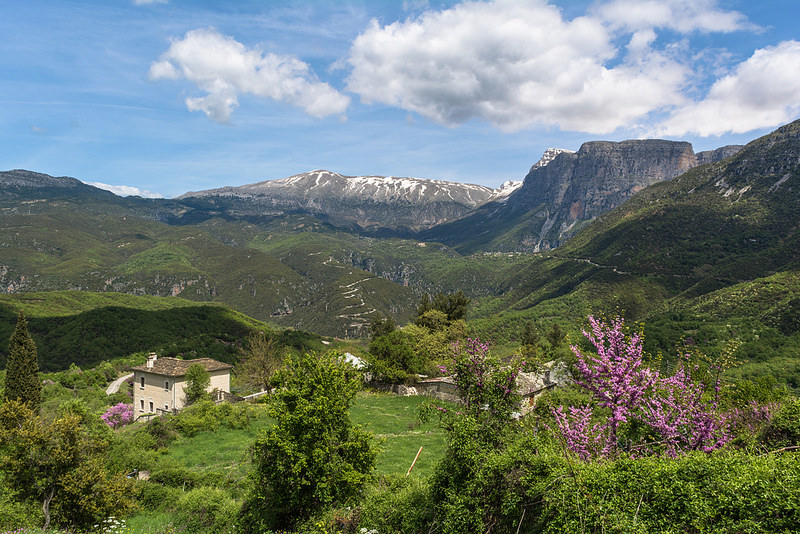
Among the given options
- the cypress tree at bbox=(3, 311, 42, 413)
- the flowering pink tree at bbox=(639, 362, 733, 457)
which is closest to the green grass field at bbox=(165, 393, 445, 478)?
the flowering pink tree at bbox=(639, 362, 733, 457)

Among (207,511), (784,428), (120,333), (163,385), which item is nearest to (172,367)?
(163,385)

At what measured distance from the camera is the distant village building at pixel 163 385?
42.7m

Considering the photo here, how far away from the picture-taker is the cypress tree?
36812 millimetres

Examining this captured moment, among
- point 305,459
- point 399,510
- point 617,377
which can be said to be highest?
point 617,377

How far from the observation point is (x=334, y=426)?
13.7 metres

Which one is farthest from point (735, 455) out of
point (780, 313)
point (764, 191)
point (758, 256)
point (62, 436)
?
point (764, 191)

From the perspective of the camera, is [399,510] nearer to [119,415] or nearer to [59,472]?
[59,472]

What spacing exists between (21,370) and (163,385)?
11701 millimetres

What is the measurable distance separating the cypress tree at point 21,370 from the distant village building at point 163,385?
8.79 m

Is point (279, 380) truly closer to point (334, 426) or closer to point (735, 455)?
point (334, 426)

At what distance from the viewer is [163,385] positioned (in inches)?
1700

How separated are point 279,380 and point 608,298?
14688 cm

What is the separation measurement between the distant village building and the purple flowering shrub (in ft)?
138

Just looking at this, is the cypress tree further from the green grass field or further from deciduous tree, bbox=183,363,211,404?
the green grass field
